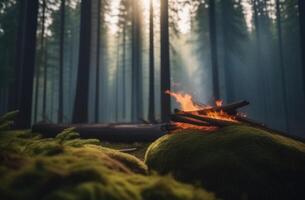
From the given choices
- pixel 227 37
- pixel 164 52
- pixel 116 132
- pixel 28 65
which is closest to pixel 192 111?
pixel 116 132

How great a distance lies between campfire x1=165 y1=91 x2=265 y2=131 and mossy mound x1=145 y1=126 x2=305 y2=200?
37 cm

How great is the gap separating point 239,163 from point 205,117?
1.44m

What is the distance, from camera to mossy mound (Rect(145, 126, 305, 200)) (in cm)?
413

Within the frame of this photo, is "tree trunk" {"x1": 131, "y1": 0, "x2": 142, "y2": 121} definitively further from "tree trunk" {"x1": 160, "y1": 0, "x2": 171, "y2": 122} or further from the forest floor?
the forest floor

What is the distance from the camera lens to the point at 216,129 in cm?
550

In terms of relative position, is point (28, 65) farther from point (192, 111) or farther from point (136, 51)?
point (136, 51)

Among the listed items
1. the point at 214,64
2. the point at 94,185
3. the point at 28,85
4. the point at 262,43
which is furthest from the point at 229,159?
the point at 262,43

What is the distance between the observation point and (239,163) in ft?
14.2

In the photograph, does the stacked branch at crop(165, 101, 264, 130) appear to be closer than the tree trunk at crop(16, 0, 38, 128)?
Yes

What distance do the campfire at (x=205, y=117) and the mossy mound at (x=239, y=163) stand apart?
1.23 feet

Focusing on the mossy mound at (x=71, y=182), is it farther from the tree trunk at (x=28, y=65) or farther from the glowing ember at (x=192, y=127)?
the tree trunk at (x=28, y=65)

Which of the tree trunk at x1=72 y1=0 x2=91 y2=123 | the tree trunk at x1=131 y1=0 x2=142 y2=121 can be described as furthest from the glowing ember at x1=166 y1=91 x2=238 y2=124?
the tree trunk at x1=131 y1=0 x2=142 y2=121

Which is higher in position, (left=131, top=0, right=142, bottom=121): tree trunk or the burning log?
(left=131, top=0, right=142, bottom=121): tree trunk

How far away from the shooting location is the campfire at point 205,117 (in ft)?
18.5
